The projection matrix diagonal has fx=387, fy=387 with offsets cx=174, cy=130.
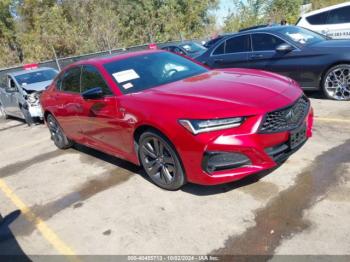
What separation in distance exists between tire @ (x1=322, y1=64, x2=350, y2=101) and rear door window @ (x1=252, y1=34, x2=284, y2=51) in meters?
1.22

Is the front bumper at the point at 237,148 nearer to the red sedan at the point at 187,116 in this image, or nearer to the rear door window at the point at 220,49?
the red sedan at the point at 187,116

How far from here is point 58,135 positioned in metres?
7.17

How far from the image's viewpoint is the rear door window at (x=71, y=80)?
594 cm

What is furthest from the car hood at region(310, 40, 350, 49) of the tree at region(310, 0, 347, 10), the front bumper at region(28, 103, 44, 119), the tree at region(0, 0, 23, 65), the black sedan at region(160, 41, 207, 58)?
the tree at region(310, 0, 347, 10)

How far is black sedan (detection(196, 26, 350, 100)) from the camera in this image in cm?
695

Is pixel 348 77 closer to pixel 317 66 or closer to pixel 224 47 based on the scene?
pixel 317 66

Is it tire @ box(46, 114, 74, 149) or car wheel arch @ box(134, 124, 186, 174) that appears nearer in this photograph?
car wheel arch @ box(134, 124, 186, 174)

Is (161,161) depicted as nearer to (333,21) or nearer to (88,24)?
(333,21)

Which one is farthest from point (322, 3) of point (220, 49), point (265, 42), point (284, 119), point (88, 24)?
point (284, 119)

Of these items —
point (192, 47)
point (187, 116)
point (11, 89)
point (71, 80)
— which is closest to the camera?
point (187, 116)

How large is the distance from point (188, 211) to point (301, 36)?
16.9 feet

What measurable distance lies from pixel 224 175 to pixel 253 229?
614 millimetres

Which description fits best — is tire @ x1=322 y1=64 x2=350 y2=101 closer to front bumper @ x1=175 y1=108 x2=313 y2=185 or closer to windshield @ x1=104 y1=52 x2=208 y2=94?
windshield @ x1=104 y1=52 x2=208 y2=94

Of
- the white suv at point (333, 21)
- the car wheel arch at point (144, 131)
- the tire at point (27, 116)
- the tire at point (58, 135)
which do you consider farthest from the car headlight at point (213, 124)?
the white suv at point (333, 21)
